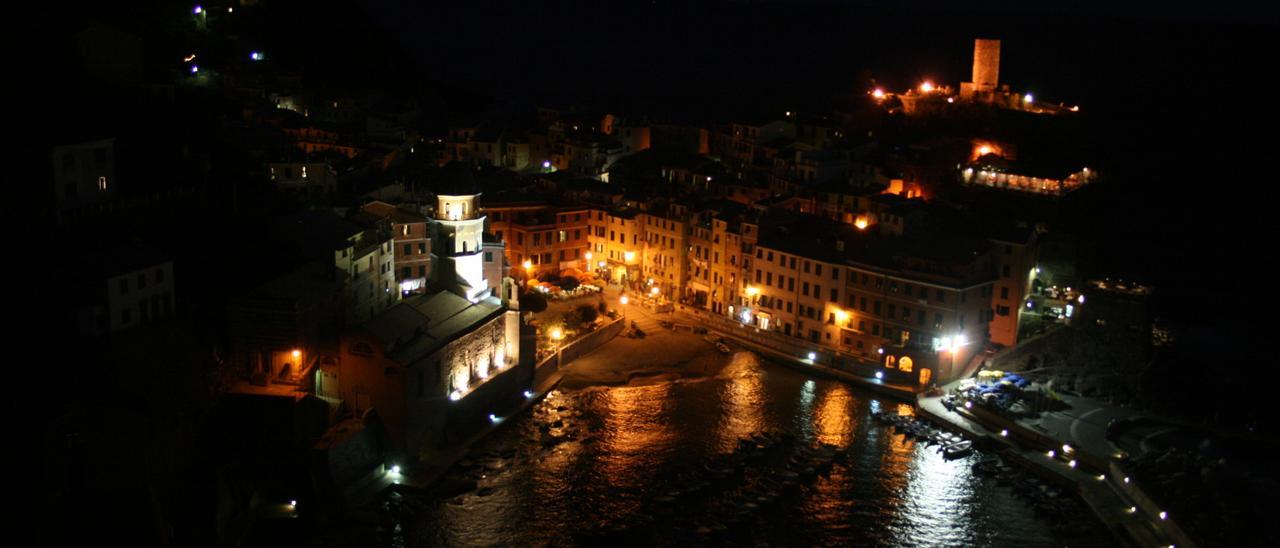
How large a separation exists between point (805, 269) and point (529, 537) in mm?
15590

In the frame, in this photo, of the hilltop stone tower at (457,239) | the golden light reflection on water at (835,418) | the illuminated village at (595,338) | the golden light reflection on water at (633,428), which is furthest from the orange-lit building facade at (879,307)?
the hilltop stone tower at (457,239)

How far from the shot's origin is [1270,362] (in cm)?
3950

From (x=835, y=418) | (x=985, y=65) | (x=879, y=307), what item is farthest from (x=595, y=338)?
(x=985, y=65)

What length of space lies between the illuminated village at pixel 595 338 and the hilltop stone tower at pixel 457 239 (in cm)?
9

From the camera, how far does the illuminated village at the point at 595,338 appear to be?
82.2ft

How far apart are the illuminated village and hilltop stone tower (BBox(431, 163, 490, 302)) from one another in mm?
93

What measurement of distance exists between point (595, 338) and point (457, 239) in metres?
6.32

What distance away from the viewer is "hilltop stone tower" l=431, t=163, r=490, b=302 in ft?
109

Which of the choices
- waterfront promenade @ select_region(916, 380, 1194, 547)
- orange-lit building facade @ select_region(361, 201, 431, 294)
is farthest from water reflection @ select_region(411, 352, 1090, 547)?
orange-lit building facade @ select_region(361, 201, 431, 294)

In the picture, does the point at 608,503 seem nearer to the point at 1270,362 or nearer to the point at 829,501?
the point at 829,501

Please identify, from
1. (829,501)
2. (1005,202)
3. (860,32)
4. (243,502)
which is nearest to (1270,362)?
(1005,202)

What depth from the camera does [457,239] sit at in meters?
33.2

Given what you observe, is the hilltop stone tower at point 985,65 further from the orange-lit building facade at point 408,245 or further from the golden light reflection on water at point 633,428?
the orange-lit building facade at point 408,245

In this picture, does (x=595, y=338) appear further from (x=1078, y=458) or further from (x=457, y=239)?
(x=1078, y=458)
